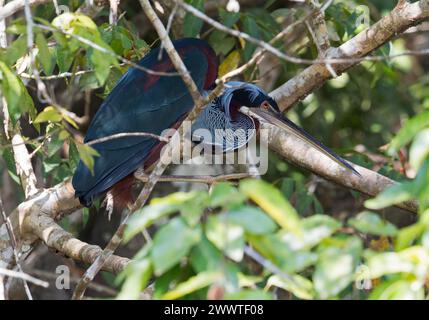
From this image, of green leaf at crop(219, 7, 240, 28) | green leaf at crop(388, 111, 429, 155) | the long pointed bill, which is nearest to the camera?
green leaf at crop(388, 111, 429, 155)

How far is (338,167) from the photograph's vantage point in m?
3.33

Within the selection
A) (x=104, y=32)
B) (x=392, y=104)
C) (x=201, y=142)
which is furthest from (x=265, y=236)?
(x=392, y=104)

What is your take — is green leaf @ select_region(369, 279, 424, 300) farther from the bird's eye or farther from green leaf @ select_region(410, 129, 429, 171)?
the bird's eye

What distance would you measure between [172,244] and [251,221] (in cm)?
16

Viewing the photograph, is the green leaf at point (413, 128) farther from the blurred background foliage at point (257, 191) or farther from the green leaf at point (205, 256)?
the green leaf at point (205, 256)

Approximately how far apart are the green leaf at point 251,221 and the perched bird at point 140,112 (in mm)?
1891

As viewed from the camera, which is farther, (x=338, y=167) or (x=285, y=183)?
(x=285, y=183)

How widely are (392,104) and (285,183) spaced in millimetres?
1879

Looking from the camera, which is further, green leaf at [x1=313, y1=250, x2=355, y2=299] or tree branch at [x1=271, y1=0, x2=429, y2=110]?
tree branch at [x1=271, y1=0, x2=429, y2=110]

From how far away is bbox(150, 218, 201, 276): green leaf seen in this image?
1467mm

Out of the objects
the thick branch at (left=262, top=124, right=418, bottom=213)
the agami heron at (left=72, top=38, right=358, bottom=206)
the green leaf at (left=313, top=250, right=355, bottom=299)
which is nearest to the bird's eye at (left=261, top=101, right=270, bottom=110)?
the agami heron at (left=72, top=38, right=358, bottom=206)
